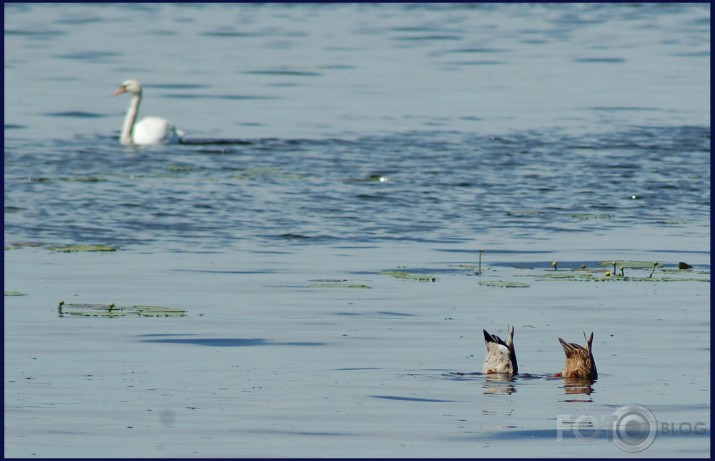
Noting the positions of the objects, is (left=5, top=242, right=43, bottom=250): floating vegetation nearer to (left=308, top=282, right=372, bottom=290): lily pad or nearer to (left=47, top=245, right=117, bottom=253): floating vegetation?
(left=47, top=245, right=117, bottom=253): floating vegetation

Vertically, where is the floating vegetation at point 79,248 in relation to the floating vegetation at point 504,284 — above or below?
above

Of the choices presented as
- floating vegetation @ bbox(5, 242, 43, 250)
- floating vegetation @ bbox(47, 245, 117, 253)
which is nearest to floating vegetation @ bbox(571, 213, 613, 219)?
floating vegetation @ bbox(47, 245, 117, 253)

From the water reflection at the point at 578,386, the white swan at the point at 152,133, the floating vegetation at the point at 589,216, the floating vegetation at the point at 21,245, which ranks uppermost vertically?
the white swan at the point at 152,133

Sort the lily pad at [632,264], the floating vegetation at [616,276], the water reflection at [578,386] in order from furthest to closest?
the lily pad at [632,264]
the floating vegetation at [616,276]
the water reflection at [578,386]

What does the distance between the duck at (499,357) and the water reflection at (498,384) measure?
4 centimetres

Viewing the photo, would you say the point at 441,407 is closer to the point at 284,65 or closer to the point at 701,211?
the point at 701,211

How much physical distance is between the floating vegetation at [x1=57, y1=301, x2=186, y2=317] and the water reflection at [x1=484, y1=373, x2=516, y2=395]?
2.85 meters

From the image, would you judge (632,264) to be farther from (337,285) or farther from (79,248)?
(79,248)

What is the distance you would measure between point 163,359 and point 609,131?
1502 centimetres

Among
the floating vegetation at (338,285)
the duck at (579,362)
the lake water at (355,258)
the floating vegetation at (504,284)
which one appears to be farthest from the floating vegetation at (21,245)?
the duck at (579,362)

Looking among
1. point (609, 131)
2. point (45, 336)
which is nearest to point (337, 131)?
point (609, 131)

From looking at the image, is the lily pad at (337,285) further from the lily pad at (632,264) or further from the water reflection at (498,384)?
the water reflection at (498,384)

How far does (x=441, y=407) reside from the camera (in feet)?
30.1

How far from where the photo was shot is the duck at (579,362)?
9.78 meters
